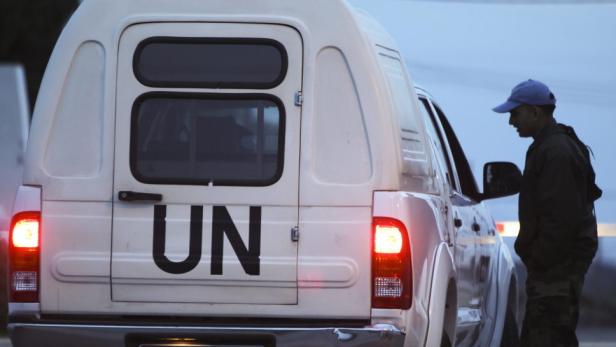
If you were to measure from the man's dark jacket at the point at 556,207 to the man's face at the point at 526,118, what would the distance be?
111mm

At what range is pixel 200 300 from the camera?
665 cm

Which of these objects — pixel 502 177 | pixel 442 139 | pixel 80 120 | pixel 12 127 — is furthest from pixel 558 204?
pixel 12 127

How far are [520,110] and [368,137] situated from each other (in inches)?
65.9

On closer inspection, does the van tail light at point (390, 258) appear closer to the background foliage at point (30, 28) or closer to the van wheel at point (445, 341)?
the van wheel at point (445, 341)

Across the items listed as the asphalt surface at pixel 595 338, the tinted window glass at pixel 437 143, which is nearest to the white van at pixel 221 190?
the tinted window glass at pixel 437 143

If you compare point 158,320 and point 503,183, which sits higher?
point 503,183

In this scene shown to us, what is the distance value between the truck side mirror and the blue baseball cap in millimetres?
499

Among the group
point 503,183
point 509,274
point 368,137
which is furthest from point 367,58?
point 509,274

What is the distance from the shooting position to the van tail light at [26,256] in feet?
22.1

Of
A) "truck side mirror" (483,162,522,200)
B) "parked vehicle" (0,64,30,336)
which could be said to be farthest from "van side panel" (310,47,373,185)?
"parked vehicle" (0,64,30,336)

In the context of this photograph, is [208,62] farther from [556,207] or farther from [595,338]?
[595,338]

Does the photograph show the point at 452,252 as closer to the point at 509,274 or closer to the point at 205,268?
the point at 205,268

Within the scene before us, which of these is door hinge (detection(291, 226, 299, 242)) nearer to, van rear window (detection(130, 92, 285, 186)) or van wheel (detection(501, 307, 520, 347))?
van rear window (detection(130, 92, 285, 186))

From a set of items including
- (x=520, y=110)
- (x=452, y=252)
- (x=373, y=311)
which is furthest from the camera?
(x=520, y=110)
